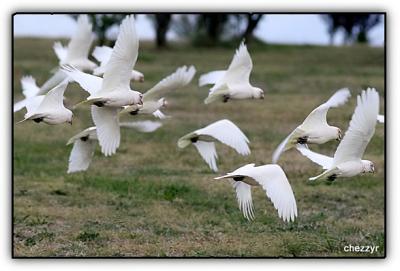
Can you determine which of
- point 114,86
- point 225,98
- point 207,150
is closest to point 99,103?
point 114,86

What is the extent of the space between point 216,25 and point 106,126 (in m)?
4.22

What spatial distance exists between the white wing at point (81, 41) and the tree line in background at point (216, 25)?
43 cm

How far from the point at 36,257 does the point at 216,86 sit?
1.51m

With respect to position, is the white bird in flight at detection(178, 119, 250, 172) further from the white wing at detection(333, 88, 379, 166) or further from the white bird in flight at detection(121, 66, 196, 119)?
the white wing at detection(333, 88, 379, 166)

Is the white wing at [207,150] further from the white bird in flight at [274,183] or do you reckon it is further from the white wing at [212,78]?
the white bird in flight at [274,183]

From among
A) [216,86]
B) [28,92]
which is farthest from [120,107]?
[28,92]

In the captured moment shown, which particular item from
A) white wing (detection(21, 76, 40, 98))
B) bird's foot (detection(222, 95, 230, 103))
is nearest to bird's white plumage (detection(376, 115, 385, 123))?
bird's foot (detection(222, 95, 230, 103))

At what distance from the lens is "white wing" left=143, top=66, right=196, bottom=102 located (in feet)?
21.9

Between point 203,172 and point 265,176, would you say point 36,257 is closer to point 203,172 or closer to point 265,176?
point 265,176

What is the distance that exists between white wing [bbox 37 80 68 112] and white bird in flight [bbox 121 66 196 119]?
0.38 m

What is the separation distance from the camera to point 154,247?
710 centimetres

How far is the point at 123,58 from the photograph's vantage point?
20.7 feet

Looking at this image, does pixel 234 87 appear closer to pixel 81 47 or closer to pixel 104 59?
pixel 104 59

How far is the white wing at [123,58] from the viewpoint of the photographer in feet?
20.3
